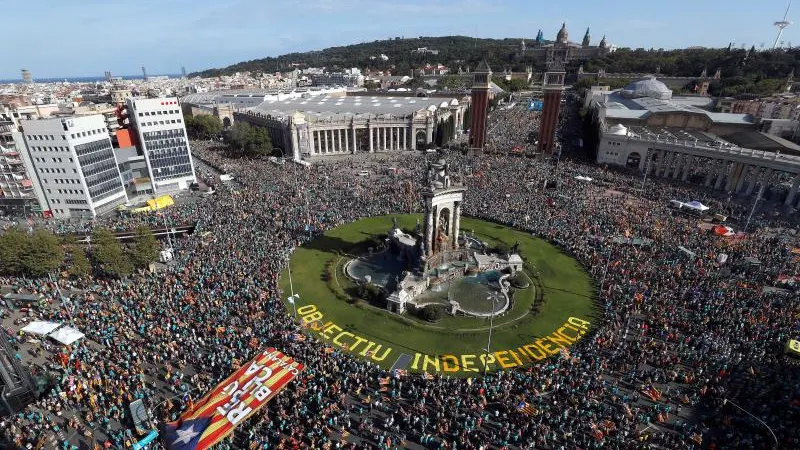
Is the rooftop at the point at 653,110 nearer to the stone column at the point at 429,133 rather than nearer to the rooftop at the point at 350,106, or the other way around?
the rooftop at the point at 350,106

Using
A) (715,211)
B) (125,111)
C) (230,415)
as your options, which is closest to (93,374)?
(230,415)

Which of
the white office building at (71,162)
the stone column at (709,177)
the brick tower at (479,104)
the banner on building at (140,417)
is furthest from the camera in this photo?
the brick tower at (479,104)

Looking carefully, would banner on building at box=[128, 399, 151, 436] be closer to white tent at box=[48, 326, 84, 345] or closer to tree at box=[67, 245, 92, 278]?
white tent at box=[48, 326, 84, 345]

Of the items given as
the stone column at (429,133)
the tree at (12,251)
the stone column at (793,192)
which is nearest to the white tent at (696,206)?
the stone column at (793,192)

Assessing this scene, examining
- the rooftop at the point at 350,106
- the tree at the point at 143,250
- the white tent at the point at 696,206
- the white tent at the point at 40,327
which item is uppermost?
the rooftop at the point at 350,106

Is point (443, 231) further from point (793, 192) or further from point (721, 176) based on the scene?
point (721, 176)

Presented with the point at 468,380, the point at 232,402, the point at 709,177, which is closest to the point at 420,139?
the point at 709,177

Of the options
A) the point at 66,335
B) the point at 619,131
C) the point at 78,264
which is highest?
the point at 619,131
